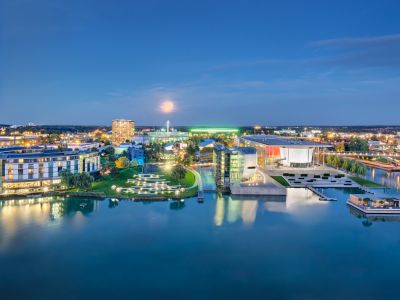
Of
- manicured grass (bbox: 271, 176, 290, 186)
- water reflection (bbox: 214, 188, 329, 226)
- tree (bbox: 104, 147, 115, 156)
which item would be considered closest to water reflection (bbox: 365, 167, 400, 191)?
manicured grass (bbox: 271, 176, 290, 186)

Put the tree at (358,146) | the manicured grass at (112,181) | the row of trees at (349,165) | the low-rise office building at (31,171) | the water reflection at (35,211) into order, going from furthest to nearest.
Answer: the tree at (358,146)
the row of trees at (349,165)
the manicured grass at (112,181)
the low-rise office building at (31,171)
the water reflection at (35,211)

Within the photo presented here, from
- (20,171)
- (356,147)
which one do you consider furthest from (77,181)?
(356,147)

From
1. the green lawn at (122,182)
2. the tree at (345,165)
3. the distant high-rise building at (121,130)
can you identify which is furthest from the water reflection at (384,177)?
the distant high-rise building at (121,130)

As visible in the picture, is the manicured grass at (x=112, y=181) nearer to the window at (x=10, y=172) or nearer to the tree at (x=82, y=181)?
the tree at (x=82, y=181)

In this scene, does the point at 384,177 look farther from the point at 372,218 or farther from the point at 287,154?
the point at 372,218

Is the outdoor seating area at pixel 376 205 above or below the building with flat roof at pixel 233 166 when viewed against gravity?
below

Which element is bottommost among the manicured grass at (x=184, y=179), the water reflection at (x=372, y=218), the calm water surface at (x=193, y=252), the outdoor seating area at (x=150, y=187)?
the calm water surface at (x=193, y=252)

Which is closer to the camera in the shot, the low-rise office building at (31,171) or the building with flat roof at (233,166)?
the low-rise office building at (31,171)
